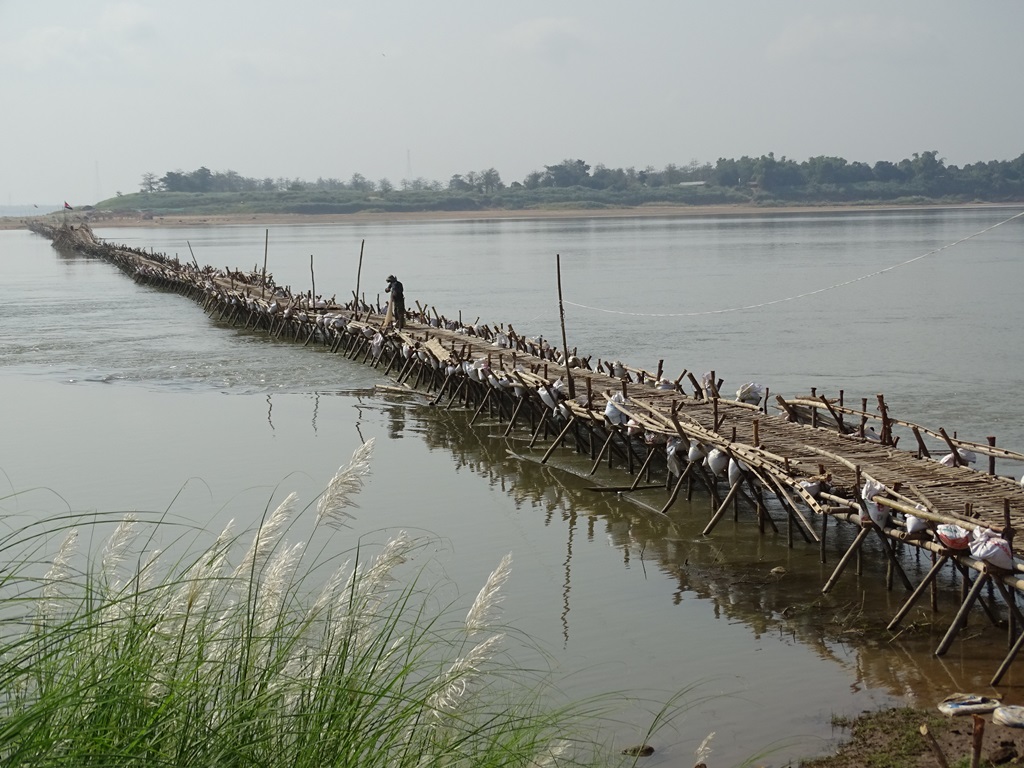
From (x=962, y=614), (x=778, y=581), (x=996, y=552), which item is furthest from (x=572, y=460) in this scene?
(x=996, y=552)

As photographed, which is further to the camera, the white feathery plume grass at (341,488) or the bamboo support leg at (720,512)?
the bamboo support leg at (720,512)

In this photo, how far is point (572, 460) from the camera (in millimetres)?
16453

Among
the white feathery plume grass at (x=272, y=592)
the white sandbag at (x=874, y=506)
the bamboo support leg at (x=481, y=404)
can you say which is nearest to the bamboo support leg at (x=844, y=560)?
the white sandbag at (x=874, y=506)

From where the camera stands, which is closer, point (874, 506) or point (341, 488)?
point (341, 488)

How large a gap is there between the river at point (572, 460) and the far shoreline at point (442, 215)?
95116 mm

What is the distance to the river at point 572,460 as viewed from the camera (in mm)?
8914

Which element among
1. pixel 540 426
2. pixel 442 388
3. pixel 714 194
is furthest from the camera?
pixel 714 194

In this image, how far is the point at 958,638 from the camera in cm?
917

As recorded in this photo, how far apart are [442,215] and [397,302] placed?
132 meters

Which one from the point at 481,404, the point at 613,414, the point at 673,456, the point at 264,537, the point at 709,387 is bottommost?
the point at 481,404

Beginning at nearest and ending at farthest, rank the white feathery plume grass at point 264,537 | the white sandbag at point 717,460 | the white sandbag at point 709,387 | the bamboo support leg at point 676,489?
1. the white feathery plume grass at point 264,537
2. the white sandbag at point 717,460
3. the bamboo support leg at point 676,489
4. the white sandbag at point 709,387

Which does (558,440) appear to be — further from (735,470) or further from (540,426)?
(735,470)

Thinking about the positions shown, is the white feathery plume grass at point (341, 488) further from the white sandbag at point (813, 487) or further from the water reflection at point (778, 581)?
the white sandbag at point (813, 487)

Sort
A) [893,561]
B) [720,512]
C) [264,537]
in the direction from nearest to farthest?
[264,537] < [893,561] < [720,512]
